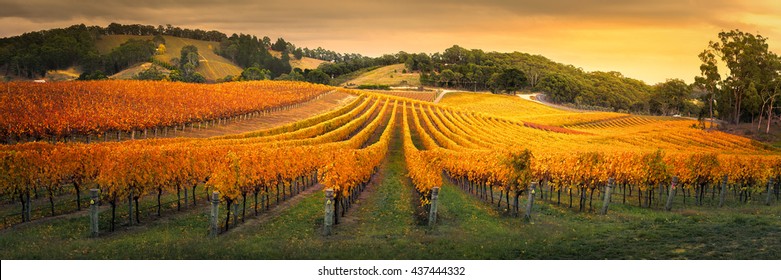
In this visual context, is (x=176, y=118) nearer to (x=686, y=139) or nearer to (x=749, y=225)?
(x=686, y=139)

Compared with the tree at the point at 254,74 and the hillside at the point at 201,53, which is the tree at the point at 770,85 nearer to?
the hillside at the point at 201,53

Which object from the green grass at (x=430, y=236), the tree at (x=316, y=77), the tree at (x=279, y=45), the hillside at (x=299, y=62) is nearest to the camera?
the green grass at (x=430, y=236)

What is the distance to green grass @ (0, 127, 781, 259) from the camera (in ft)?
58.3

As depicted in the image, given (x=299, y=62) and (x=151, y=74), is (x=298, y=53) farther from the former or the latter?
(x=151, y=74)

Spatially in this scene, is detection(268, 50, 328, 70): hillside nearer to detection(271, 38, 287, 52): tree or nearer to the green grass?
detection(271, 38, 287, 52): tree

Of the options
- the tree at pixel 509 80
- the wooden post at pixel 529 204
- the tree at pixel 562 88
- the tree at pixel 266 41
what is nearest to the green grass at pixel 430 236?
the wooden post at pixel 529 204

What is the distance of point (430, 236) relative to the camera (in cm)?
2133

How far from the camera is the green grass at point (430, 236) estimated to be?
58.3 feet

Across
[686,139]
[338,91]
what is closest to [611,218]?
[686,139]

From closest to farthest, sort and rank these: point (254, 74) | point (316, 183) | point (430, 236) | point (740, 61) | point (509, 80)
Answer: point (430, 236) < point (316, 183) < point (740, 61) < point (254, 74) < point (509, 80)

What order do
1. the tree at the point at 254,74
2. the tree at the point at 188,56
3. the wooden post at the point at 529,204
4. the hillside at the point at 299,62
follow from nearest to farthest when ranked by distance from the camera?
the wooden post at the point at 529,204
the tree at the point at 188,56
the tree at the point at 254,74
the hillside at the point at 299,62

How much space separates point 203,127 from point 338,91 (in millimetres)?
63402

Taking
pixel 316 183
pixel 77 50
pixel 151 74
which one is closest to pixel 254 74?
pixel 151 74

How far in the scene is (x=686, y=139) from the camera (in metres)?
51.5
